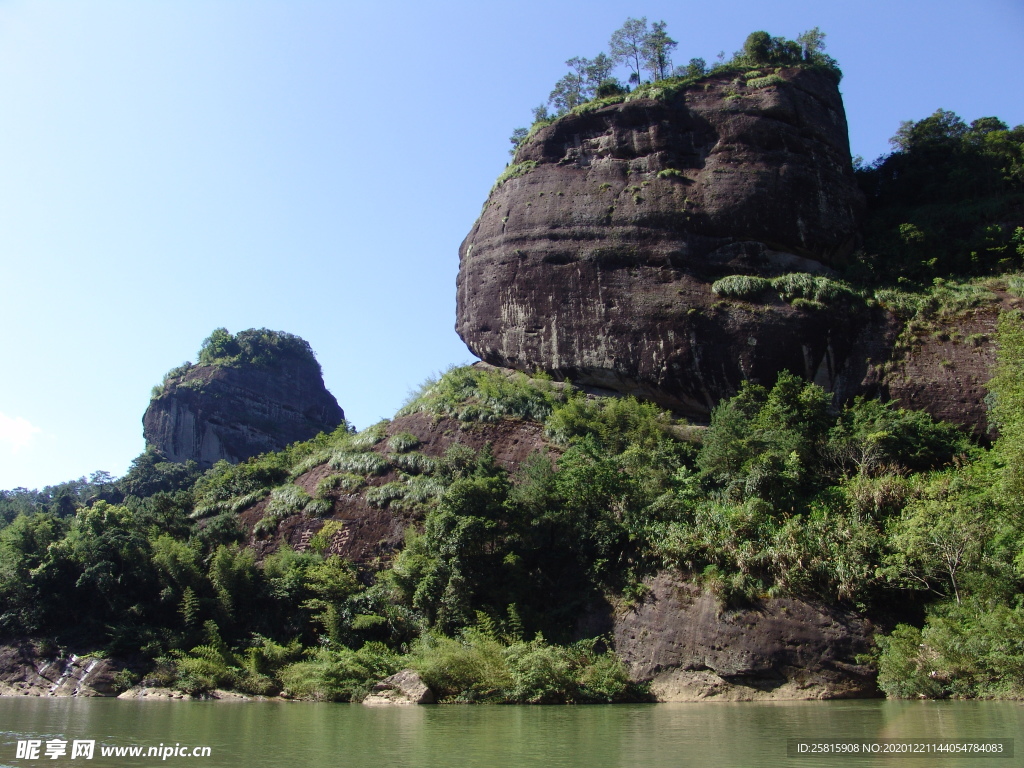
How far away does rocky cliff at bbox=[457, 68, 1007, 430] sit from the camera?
29609 mm

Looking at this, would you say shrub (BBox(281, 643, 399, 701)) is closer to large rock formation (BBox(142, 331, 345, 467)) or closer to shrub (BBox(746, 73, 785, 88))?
shrub (BBox(746, 73, 785, 88))

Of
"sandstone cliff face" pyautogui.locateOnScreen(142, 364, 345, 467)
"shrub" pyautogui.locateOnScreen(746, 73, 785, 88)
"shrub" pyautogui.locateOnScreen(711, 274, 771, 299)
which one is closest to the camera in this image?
"shrub" pyautogui.locateOnScreen(711, 274, 771, 299)

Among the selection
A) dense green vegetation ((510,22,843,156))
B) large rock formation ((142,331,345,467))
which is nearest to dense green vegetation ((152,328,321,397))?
large rock formation ((142,331,345,467))

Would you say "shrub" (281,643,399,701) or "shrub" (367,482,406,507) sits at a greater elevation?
"shrub" (367,482,406,507)

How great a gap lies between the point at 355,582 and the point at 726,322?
637 inches

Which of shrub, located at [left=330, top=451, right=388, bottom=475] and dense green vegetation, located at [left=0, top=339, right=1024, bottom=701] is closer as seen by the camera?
dense green vegetation, located at [left=0, top=339, right=1024, bottom=701]

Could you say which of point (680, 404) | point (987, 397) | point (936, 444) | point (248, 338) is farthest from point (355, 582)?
point (248, 338)

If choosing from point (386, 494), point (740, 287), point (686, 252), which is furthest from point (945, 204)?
point (386, 494)

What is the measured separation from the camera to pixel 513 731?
12.5m

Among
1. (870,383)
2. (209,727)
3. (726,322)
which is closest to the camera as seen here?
(209,727)

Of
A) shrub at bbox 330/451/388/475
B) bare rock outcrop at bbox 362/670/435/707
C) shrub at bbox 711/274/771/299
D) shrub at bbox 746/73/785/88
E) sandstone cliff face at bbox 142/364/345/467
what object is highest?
shrub at bbox 746/73/785/88

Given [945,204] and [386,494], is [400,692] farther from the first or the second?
[945,204]

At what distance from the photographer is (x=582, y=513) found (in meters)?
24.0

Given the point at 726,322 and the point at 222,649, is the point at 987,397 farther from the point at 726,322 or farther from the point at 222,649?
the point at 222,649
